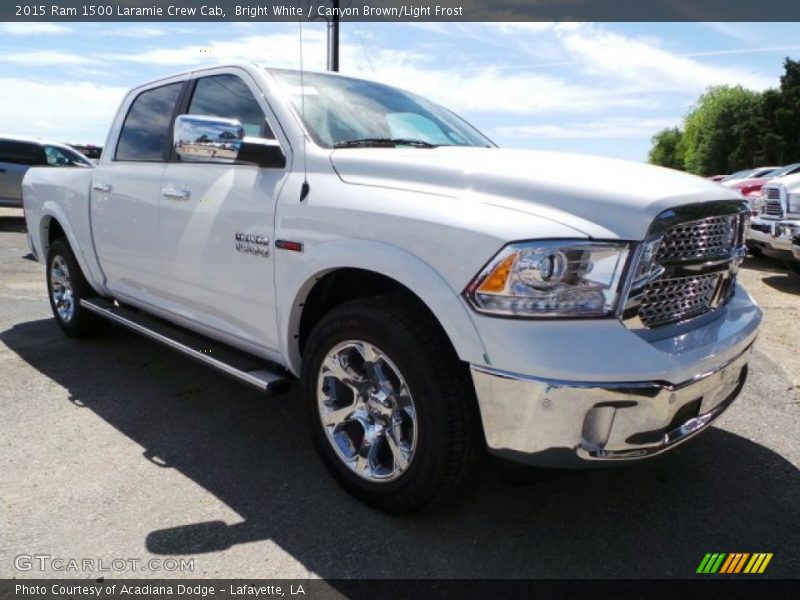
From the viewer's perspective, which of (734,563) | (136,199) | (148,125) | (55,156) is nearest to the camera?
(734,563)

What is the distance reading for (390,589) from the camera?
222 cm

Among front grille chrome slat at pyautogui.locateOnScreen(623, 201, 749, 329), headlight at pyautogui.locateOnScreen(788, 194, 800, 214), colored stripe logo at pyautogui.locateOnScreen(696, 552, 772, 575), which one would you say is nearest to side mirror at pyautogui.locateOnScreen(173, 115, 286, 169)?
front grille chrome slat at pyautogui.locateOnScreen(623, 201, 749, 329)

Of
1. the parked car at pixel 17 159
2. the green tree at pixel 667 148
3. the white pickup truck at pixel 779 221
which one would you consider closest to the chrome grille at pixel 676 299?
the white pickup truck at pixel 779 221

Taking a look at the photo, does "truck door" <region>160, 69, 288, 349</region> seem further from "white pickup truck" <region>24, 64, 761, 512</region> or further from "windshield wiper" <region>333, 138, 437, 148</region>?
"windshield wiper" <region>333, 138, 437, 148</region>

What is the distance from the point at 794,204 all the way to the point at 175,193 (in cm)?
796

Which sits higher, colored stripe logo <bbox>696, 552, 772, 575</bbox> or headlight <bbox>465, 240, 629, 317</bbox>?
headlight <bbox>465, 240, 629, 317</bbox>

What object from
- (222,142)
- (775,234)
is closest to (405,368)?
(222,142)

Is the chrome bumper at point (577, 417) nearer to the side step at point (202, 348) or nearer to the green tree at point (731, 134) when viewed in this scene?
the side step at point (202, 348)

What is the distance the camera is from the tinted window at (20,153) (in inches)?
533

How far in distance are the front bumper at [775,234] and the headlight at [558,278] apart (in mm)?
6879

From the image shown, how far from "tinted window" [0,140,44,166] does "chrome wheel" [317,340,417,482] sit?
45.2 ft

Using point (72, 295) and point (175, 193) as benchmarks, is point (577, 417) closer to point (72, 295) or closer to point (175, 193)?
point (175, 193)

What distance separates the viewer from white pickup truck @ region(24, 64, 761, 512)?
211 centimetres

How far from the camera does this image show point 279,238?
2.85 m
